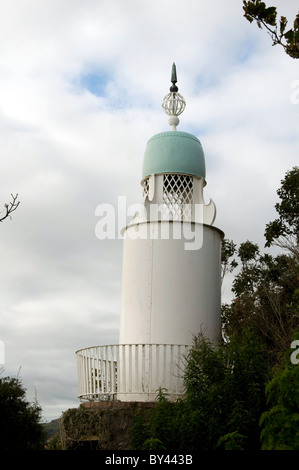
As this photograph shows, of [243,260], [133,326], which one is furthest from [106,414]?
[243,260]

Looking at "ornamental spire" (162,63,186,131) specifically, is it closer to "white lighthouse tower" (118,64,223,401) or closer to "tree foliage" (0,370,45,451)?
"white lighthouse tower" (118,64,223,401)

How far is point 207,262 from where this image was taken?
1644 centimetres

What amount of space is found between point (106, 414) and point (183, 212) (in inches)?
225

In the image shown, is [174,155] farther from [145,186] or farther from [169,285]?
[169,285]

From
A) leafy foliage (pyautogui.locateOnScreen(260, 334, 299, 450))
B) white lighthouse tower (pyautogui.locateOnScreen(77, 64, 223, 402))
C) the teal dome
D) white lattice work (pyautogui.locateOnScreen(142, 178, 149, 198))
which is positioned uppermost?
the teal dome

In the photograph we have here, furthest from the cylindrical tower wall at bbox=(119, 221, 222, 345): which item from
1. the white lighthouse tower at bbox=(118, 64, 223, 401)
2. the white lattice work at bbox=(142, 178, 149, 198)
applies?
the white lattice work at bbox=(142, 178, 149, 198)

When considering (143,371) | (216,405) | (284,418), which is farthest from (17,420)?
(284,418)

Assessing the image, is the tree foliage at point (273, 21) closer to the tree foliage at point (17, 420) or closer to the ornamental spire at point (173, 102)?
the ornamental spire at point (173, 102)

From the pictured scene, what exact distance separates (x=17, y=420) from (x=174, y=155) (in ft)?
31.4

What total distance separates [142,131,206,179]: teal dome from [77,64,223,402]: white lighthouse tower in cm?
3

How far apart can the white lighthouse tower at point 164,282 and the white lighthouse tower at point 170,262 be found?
2 cm

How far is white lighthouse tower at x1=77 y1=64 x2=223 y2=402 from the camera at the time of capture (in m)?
14.6
